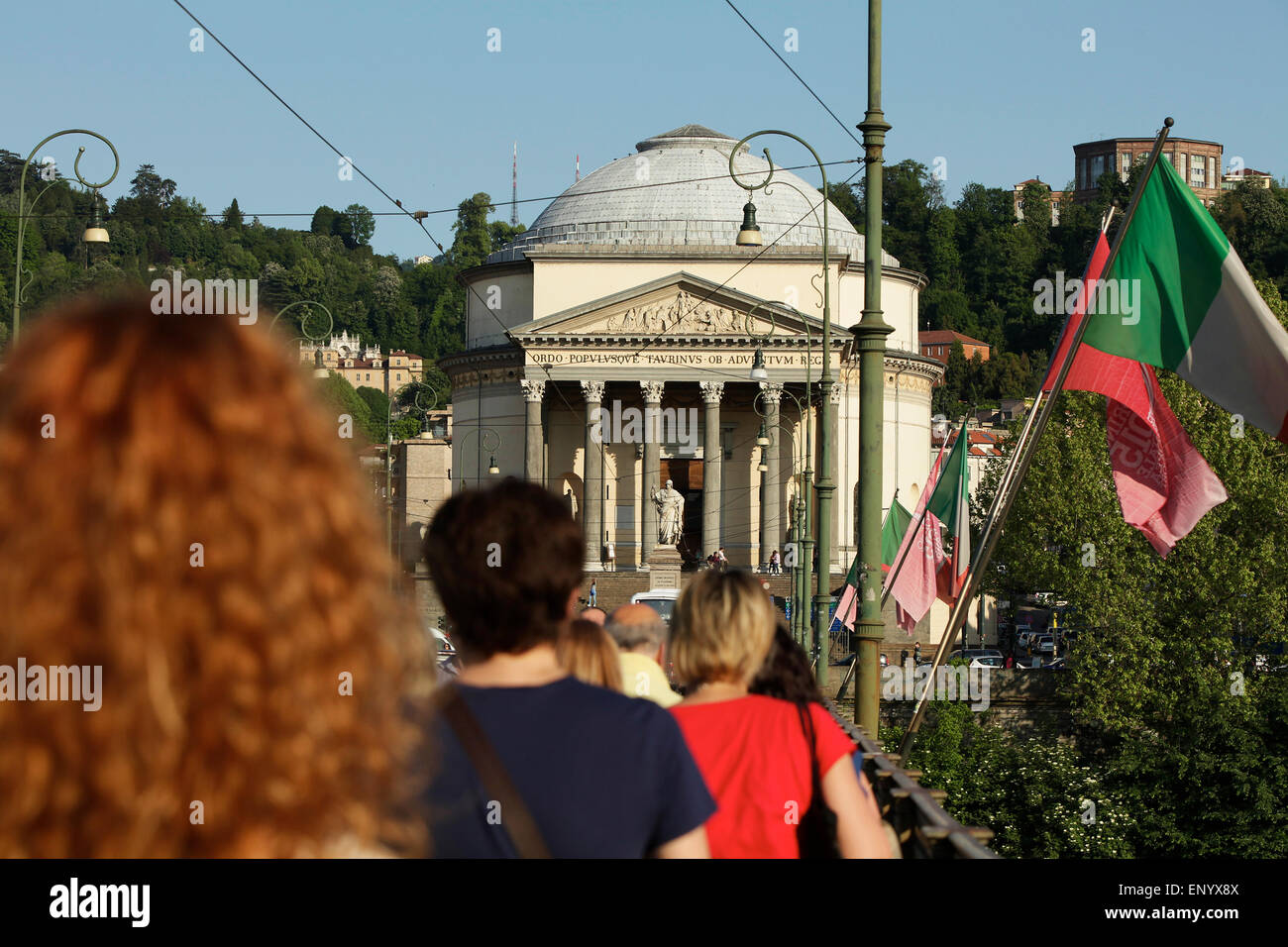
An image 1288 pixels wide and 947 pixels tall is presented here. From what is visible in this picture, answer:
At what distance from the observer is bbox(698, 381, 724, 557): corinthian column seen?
209 feet

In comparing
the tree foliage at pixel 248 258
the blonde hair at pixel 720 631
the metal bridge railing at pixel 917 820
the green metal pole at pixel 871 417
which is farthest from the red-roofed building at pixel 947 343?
the blonde hair at pixel 720 631

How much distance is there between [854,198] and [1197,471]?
420 ft

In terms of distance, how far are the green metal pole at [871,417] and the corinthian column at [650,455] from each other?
46.0 meters

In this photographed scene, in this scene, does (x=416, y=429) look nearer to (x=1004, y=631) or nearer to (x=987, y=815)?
(x=1004, y=631)

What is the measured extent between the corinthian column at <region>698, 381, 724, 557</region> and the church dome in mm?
9348

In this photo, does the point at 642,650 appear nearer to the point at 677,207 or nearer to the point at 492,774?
the point at 492,774

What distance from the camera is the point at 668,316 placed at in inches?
2501

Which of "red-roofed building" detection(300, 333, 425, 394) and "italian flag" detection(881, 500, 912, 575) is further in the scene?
"red-roofed building" detection(300, 333, 425, 394)

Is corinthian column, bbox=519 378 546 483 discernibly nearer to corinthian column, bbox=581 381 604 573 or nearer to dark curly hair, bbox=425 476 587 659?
corinthian column, bbox=581 381 604 573

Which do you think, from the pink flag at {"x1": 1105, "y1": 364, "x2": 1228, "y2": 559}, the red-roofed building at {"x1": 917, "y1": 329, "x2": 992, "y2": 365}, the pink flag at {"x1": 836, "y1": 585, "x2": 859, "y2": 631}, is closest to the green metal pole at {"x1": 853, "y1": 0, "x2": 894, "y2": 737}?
the pink flag at {"x1": 1105, "y1": 364, "x2": 1228, "y2": 559}

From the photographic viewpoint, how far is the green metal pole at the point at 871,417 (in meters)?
13.4

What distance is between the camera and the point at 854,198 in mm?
137750

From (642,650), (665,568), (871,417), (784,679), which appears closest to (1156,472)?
(871,417)

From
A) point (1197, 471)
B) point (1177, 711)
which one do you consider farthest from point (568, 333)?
point (1197, 471)
